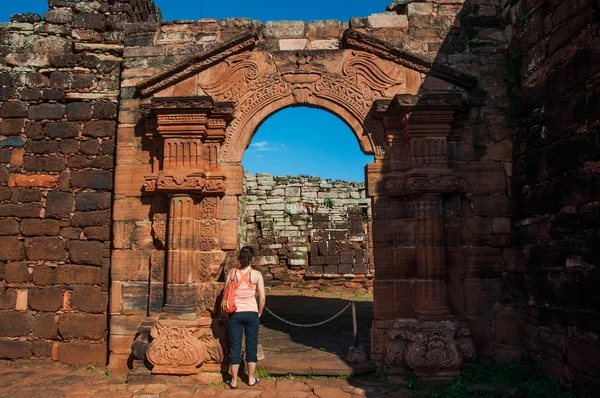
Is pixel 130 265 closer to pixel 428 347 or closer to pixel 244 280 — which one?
pixel 244 280

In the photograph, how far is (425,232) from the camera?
19.1 ft

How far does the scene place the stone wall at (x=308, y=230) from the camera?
14.1 meters

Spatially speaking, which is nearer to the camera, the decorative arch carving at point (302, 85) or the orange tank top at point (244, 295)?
Answer: the orange tank top at point (244, 295)

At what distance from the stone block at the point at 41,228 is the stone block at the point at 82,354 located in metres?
1.60

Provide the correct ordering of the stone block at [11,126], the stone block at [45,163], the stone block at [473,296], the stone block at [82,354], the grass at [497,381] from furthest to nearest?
1. the stone block at [11,126]
2. the stone block at [45,163]
3. the stone block at [82,354]
4. the stone block at [473,296]
5. the grass at [497,381]

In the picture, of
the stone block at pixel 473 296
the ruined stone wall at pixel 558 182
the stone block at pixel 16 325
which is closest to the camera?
the ruined stone wall at pixel 558 182

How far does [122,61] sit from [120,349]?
4.17 m

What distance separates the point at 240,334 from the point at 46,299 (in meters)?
3.06

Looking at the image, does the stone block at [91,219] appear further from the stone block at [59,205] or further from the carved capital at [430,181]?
the carved capital at [430,181]

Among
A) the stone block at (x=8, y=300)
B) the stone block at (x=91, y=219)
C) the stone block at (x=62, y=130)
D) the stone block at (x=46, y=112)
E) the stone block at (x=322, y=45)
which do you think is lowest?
the stone block at (x=8, y=300)

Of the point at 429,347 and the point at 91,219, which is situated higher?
the point at 91,219

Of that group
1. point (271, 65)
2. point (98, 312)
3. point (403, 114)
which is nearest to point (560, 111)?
point (403, 114)

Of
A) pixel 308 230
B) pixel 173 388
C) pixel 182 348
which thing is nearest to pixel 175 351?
pixel 182 348

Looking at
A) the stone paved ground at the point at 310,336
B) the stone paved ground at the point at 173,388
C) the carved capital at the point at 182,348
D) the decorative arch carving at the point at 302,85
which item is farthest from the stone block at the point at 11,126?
the stone paved ground at the point at 310,336
